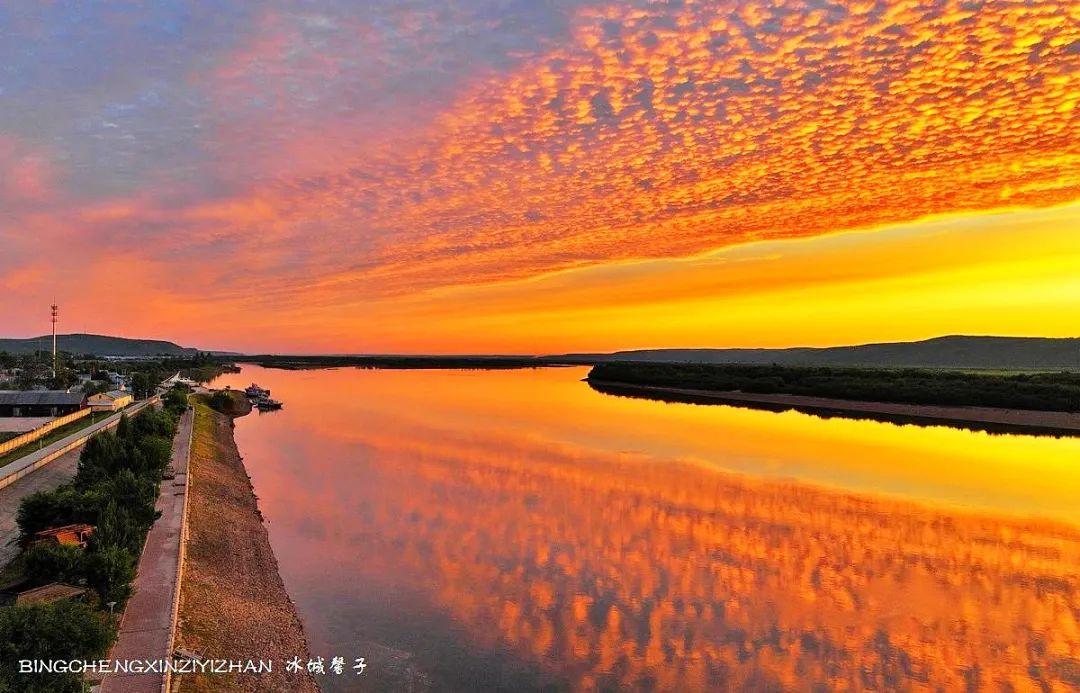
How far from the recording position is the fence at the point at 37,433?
36781mm

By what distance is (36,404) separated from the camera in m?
55.1

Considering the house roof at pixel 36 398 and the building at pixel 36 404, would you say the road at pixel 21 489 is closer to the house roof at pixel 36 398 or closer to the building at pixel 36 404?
the building at pixel 36 404

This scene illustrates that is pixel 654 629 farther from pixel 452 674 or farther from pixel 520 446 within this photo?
pixel 520 446

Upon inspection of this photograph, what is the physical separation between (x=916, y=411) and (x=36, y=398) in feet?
283

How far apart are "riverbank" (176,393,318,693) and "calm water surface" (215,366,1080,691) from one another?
684 mm

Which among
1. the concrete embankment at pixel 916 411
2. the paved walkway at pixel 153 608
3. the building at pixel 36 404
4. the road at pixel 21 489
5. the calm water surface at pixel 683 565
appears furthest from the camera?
the concrete embankment at pixel 916 411

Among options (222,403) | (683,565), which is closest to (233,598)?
(683,565)

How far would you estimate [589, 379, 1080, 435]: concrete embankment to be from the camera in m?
60.0

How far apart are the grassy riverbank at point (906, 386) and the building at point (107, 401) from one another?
78986mm

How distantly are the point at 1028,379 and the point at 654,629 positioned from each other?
7678cm

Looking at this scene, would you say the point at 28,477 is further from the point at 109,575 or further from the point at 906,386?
the point at 906,386

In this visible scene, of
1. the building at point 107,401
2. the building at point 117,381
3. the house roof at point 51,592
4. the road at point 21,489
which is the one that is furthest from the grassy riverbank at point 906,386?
the building at point 117,381

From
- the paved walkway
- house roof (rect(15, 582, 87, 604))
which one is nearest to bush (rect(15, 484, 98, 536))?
the paved walkway

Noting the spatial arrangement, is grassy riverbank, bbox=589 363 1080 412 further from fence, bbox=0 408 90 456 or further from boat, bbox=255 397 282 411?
fence, bbox=0 408 90 456
